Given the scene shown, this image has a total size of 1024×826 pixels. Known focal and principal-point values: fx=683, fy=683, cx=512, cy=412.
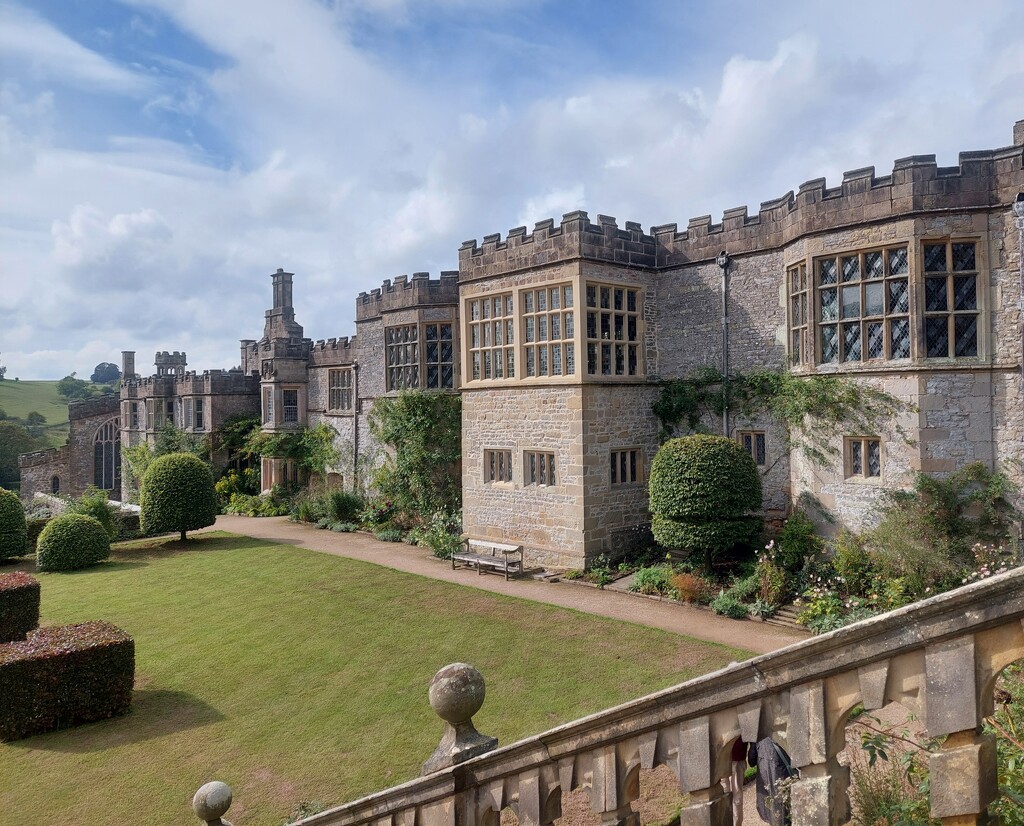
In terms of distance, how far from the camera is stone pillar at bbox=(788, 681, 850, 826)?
8.41 feet

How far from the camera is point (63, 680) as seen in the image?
9.45m

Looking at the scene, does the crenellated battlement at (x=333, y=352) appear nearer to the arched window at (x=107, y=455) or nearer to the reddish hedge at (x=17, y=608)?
the reddish hedge at (x=17, y=608)

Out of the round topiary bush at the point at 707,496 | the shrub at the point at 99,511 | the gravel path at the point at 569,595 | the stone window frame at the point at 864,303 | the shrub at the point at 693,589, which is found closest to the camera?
the gravel path at the point at 569,595

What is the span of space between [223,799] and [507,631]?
24.0ft

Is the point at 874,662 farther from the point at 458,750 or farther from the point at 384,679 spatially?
the point at 384,679

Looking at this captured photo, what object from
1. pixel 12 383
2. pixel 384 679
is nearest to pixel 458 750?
pixel 384 679

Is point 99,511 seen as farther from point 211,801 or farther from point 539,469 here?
point 211,801

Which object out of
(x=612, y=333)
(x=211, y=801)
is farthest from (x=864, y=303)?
(x=211, y=801)

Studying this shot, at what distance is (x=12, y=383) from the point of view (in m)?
102

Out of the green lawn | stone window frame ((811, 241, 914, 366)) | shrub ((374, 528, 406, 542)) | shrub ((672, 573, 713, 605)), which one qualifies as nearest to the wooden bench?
the green lawn

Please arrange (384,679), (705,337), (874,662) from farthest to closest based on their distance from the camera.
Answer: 1. (705,337)
2. (384,679)
3. (874,662)

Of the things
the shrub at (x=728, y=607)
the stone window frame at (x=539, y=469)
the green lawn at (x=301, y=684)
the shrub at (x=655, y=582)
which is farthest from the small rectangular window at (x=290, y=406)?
the shrub at (x=728, y=607)

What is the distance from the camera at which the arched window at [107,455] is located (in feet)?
139

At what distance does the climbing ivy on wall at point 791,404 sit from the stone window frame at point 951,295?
1.28 m
